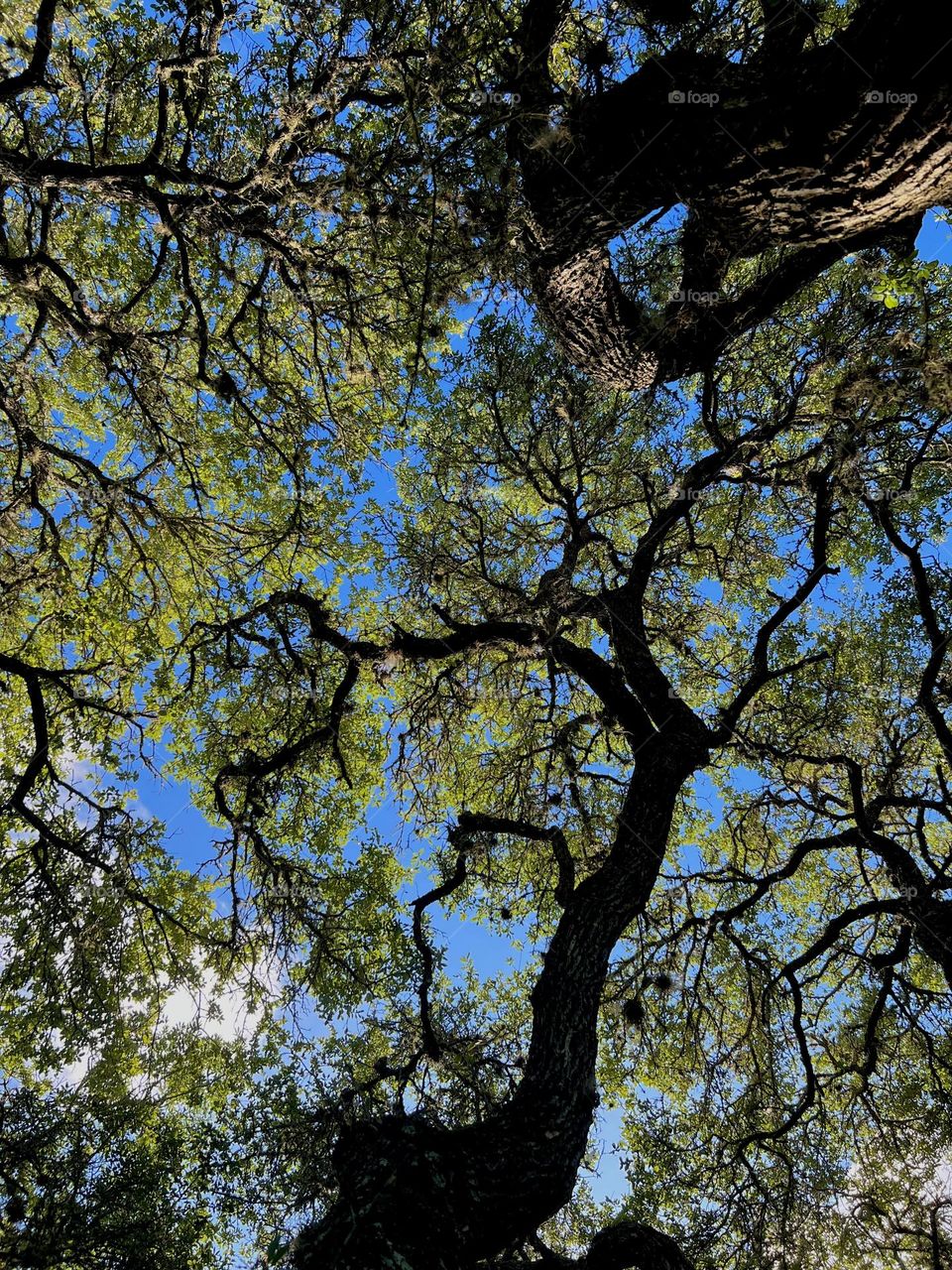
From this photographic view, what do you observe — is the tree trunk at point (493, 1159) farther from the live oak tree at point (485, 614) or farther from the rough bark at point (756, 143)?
Answer: the rough bark at point (756, 143)

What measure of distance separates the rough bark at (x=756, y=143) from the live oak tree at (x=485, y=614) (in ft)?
0.08

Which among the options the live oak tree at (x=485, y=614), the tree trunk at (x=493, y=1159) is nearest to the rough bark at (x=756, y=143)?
the live oak tree at (x=485, y=614)

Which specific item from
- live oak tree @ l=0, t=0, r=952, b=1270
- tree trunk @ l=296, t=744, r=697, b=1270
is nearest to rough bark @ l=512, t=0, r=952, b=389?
live oak tree @ l=0, t=0, r=952, b=1270

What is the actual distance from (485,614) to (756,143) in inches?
186

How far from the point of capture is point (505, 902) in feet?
27.7

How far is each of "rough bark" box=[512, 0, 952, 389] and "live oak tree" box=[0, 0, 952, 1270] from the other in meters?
0.02

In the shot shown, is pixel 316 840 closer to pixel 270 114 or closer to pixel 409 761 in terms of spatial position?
pixel 409 761

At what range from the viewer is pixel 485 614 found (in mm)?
7367

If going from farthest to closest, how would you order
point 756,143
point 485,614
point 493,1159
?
point 485,614 < point 493,1159 < point 756,143

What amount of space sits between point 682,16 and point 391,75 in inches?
71.4

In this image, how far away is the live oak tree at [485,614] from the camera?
151 inches

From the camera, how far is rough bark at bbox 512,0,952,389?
308 centimetres

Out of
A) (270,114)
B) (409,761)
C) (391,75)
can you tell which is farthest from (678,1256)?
(270,114)

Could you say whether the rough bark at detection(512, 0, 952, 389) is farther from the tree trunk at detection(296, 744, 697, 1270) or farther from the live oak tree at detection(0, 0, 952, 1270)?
the tree trunk at detection(296, 744, 697, 1270)
